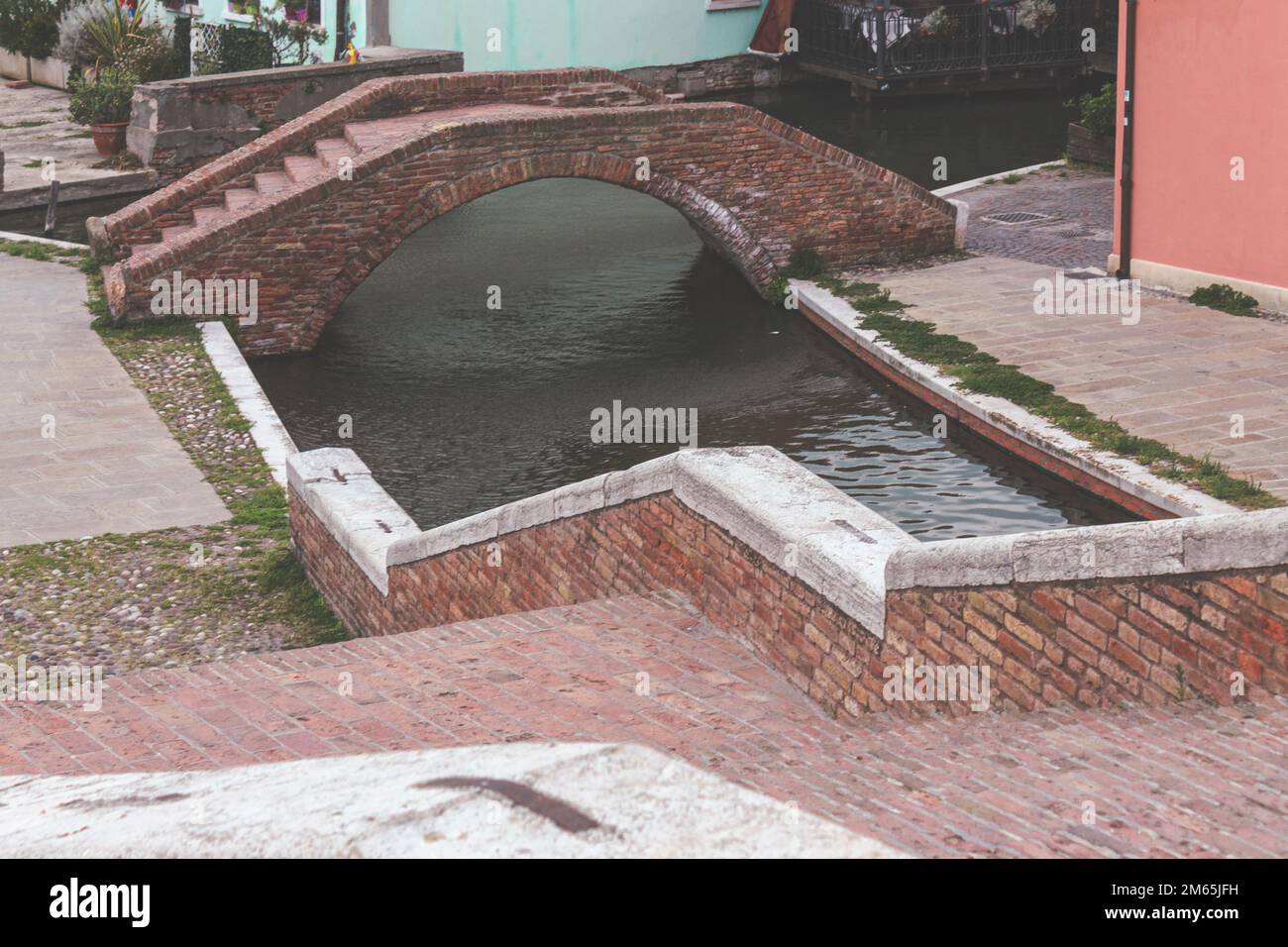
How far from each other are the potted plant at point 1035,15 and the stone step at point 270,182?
47.6 ft

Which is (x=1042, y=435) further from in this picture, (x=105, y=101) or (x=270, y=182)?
(x=105, y=101)

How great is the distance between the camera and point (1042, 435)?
35.4 feet

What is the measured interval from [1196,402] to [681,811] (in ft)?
29.9

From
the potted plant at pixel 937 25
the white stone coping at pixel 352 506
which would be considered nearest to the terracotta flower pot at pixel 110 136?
the potted plant at pixel 937 25

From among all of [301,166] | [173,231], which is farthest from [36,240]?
[301,166]

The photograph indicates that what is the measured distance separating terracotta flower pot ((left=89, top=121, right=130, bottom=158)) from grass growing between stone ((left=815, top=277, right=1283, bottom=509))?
9914 millimetres

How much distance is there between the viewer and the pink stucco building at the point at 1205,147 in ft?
41.6

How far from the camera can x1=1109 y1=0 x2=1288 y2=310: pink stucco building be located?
1269 centimetres

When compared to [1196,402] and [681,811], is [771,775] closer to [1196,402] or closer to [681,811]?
[681,811]

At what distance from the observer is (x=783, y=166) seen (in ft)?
50.3

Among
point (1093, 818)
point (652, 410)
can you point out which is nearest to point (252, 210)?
point (652, 410)

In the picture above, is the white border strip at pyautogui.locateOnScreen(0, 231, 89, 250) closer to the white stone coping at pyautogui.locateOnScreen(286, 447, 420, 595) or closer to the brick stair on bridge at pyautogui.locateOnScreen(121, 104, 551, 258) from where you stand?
the brick stair on bridge at pyautogui.locateOnScreen(121, 104, 551, 258)

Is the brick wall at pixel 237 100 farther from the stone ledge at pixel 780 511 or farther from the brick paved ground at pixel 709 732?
the brick paved ground at pixel 709 732

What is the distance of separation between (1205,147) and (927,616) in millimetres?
9478
